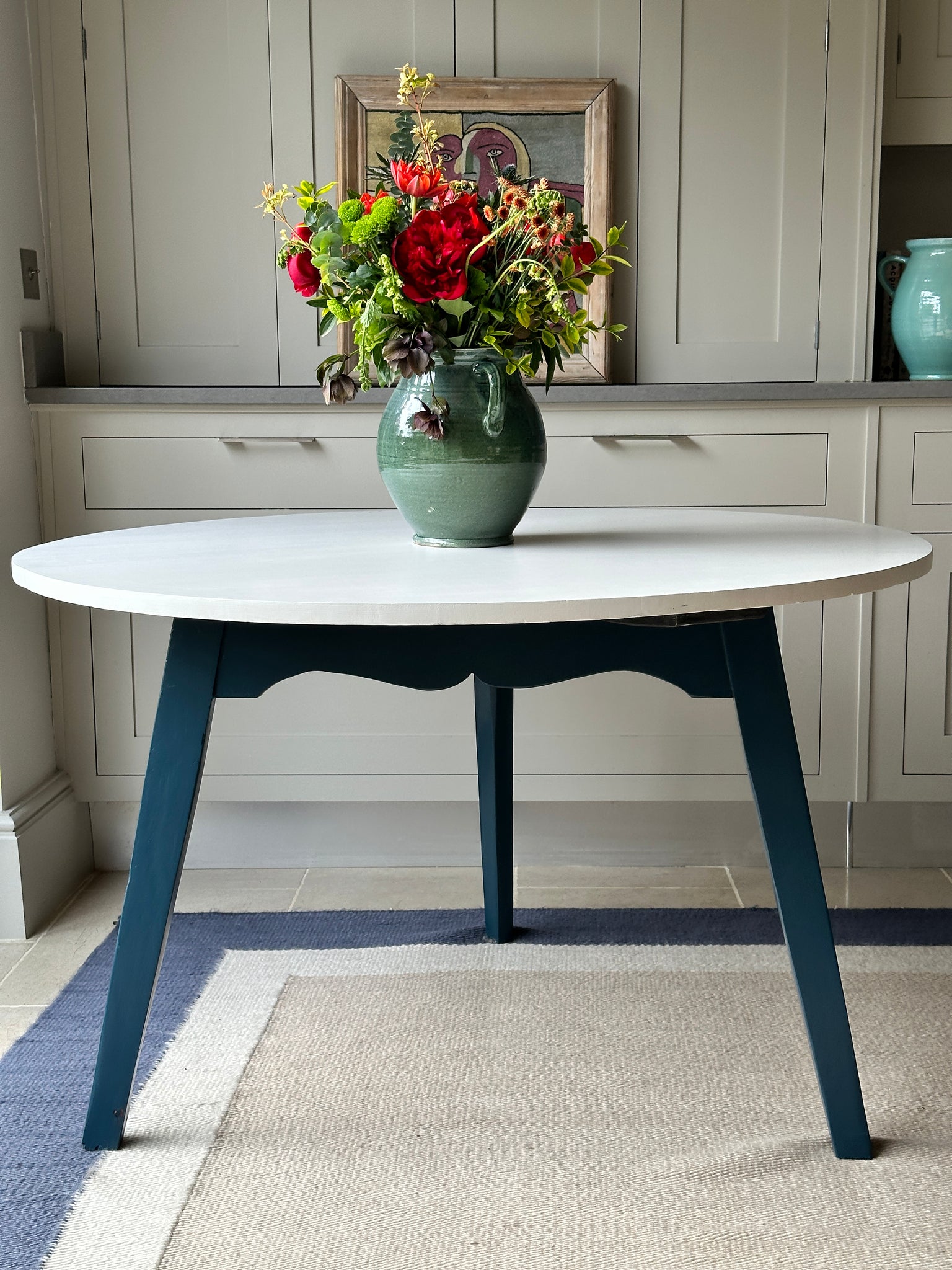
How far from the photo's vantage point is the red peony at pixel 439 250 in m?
1.32

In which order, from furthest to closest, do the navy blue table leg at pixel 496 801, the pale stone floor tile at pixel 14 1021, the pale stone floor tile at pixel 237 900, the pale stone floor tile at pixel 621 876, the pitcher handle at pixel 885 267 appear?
the pitcher handle at pixel 885 267
the pale stone floor tile at pixel 621 876
the pale stone floor tile at pixel 237 900
the navy blue table leg at pixel 496 801
the pale stone floor tile at pixel 14 1021

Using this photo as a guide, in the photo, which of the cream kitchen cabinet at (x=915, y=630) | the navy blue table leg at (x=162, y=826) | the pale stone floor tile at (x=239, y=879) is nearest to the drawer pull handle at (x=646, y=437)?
the cream kitchen cabinet at (x=915, y=630)

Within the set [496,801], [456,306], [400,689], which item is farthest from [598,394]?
[456,306]

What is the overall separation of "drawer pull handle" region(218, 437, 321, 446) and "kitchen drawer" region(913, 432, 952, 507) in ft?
3.81

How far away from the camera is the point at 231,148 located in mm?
2512

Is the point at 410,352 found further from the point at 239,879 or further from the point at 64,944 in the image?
the point at 239,879

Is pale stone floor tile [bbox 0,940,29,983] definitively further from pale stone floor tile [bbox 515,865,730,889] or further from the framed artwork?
the framed artwork

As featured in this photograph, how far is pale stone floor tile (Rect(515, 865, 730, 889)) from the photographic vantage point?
7.97 ft

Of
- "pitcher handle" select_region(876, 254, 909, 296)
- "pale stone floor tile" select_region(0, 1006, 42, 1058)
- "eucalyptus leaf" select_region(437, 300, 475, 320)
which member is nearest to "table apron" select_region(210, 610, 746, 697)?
"eucalyptus leaf" select_region(437, 300, 475, 320)

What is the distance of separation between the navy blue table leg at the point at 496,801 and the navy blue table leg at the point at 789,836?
0.60m

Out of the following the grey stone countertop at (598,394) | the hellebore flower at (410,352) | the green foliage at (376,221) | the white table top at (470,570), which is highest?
the green foliage at (376,221)

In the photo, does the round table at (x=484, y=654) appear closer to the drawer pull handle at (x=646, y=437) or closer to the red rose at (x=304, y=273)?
the red rose at (x=304, y=273)

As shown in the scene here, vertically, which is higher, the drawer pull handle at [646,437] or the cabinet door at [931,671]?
the drawer pull handle at [646,437]

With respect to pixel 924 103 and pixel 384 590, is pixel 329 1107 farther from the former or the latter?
pixel 924 103
